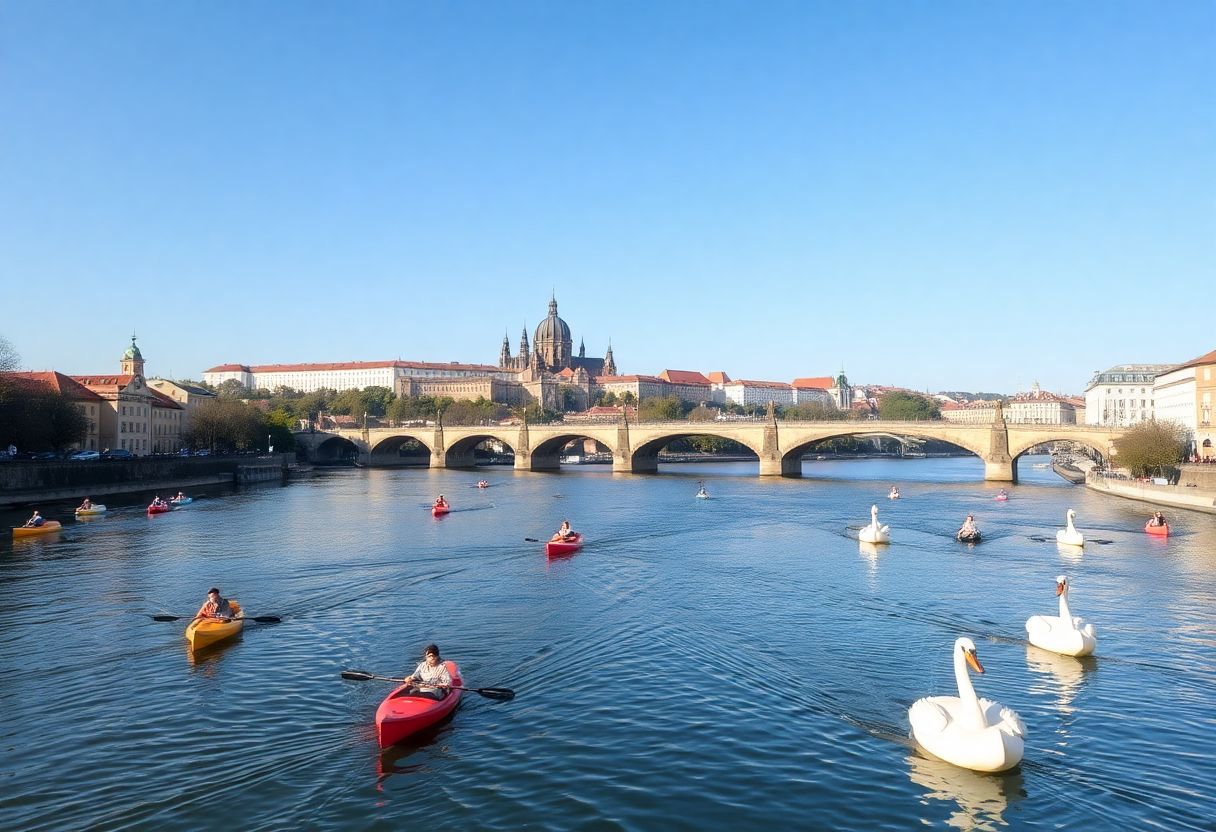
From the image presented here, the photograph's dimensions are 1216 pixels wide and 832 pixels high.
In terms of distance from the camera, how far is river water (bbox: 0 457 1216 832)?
12070 millimetres

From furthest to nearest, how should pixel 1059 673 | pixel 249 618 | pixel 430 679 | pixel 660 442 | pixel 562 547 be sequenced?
1. pixel 660 442
2. pixel 562 547
3. pixel 249 618
4. pixel 1059 673
5. pixel 430 679

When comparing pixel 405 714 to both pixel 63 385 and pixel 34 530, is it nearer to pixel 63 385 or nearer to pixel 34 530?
pixel 34 530

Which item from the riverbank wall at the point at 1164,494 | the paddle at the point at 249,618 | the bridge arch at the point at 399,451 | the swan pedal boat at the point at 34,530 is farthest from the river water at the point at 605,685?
the bridge arch at the point at 399,451

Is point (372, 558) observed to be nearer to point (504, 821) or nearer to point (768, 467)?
point (504, 821)

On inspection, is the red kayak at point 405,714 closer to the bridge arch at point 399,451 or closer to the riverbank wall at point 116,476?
the riverbank wall at point 116,476

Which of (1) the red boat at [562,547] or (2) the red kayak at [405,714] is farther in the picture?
(1) the red boat at [562,547]

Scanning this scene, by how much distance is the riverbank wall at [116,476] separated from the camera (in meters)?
53.9

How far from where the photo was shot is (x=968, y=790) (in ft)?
40.9

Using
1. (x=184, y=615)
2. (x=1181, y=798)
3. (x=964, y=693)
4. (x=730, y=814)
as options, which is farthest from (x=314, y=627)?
(x=1181, y=798)

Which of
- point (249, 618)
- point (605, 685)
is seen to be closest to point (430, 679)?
point (605, 685)

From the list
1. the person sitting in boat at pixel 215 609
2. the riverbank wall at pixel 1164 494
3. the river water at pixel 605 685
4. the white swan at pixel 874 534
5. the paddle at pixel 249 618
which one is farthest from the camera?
the riverbank wall at pixel 1164 494

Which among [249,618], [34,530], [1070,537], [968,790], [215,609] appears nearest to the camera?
[968,790]

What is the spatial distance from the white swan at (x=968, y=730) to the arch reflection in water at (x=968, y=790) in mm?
152

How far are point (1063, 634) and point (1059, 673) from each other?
135 cm
